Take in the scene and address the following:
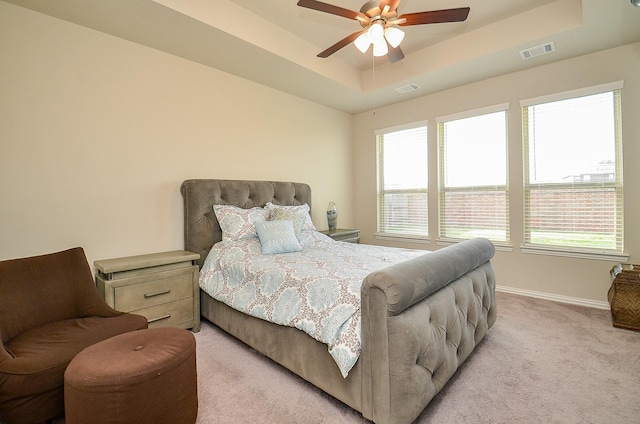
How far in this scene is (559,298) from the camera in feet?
10.8

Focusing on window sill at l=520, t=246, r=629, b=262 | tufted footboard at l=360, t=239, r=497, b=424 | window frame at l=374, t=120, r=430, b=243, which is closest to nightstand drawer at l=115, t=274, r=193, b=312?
tufted footboard at l=360, t=239, r=497, b=424

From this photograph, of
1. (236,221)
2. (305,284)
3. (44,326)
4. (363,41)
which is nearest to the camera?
(44,326)

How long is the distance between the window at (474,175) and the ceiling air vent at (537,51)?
23.4 inches

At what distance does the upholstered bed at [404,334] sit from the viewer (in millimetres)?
1383

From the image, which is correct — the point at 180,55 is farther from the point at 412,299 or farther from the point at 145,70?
the point at 412,299

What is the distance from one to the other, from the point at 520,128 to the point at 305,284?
3299 millimetres

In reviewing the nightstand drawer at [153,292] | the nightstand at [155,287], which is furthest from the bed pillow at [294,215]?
the nightstand drawer at [153,292]

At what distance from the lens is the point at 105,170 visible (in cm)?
259

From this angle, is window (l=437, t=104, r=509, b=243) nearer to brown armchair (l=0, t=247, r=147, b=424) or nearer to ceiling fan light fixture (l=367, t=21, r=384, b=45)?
ceiling fan light fixture (l=367, t=21, r=384, b=45)

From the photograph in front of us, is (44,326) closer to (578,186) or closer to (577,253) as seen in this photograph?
(577,253)

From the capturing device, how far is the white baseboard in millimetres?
3070

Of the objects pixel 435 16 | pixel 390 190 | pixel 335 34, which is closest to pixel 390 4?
pixel 435 16

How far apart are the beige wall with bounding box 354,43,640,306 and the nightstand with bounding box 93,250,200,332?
316 centimetres

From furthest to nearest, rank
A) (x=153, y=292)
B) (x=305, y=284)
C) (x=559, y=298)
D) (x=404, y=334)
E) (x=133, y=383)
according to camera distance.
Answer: (x=559, y=298)
(x=153, y=292)
(x=305, y=284)
(x=404, y=334)
(x=133, y=383)
